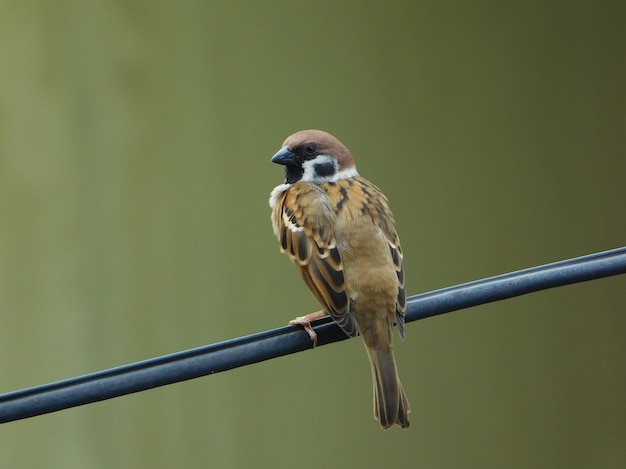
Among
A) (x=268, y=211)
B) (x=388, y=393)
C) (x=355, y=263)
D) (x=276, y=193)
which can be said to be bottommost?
(x=388, y=393)

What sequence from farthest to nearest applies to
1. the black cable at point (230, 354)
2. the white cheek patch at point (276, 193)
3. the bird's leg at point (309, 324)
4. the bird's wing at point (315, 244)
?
1. the white cheek patch at point (276, 193)
2. the bird's wing at point (315, 244)
3. the bird's leg at point (309, 324)
4. the black cable at point (230, 354)

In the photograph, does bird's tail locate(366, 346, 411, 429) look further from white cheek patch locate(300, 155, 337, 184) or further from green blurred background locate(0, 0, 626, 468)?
green blurred background locate(0, 0, 626, 468)

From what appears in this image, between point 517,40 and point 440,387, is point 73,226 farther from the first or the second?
point 517,40

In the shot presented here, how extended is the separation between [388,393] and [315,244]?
685mm

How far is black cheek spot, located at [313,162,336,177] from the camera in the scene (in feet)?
15.3

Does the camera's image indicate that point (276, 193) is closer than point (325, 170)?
Yes

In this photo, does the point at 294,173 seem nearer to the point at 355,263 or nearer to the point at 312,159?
the point at 312,159

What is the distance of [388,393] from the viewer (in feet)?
12.5

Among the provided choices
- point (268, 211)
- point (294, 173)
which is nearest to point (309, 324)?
point (294, 173)

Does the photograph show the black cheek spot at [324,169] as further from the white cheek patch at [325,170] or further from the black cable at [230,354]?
the black cable at [230,354]

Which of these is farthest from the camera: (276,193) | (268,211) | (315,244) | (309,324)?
(268,211)

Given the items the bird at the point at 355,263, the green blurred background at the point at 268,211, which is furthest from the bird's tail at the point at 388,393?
the green blurred background at the point at 268,211

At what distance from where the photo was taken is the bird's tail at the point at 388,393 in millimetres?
3803

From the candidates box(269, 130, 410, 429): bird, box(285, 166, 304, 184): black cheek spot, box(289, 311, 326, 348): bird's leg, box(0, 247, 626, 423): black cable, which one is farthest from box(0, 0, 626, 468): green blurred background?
box(0, 247, 626, 423): black cable
